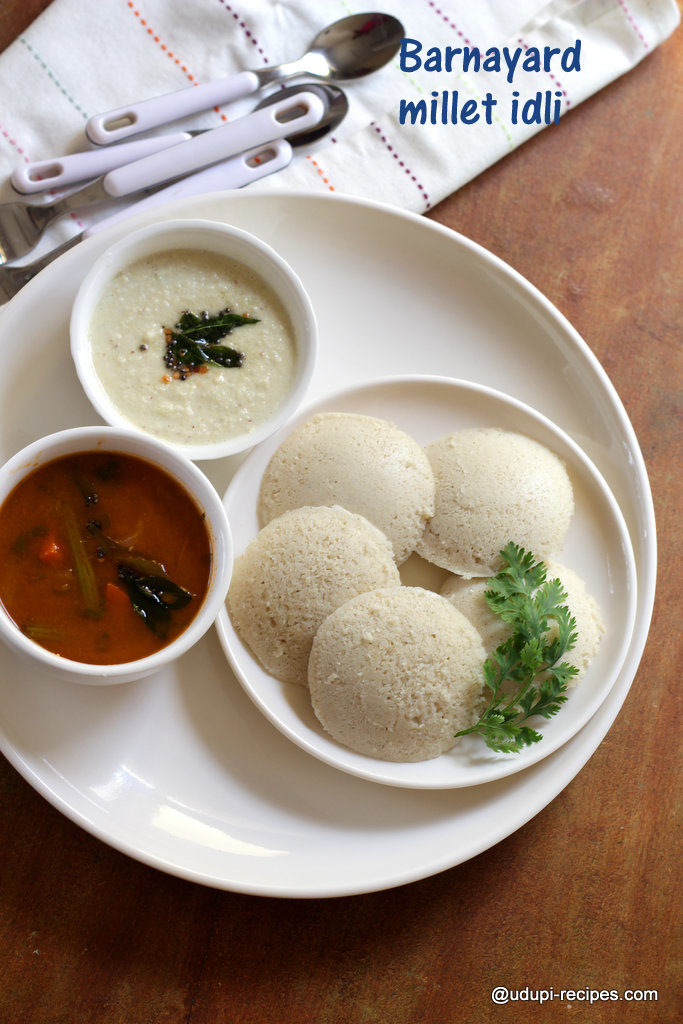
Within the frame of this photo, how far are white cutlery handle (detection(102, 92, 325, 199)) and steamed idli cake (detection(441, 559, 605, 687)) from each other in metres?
1.47

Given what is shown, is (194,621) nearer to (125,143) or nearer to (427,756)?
(427,756)

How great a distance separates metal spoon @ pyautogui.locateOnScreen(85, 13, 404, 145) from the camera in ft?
8.36

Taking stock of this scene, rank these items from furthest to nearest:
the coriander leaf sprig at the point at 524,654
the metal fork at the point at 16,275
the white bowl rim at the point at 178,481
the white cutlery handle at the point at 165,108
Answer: the white cutlery handle at the point at 165,108 → the metal fork at the point at 16,275 → the coriander leaf sprig at the point at 524,654 → the white bowl rim at the point at 178,481

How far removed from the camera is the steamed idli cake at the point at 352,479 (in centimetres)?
228

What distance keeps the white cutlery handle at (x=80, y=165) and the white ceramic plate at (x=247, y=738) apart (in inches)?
13.6

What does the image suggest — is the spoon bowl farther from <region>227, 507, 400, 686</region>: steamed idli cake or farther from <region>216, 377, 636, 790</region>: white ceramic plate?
<region>227, 507, 400, 686</region>: steamed idli cake

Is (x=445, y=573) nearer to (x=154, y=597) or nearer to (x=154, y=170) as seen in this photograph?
(x=154, y=597)

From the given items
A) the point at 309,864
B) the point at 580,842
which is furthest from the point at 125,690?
the point at 580,842

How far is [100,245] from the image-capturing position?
2293 mm

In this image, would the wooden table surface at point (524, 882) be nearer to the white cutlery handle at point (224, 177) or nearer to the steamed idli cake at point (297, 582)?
the white cutlery handle at point (224, 177)

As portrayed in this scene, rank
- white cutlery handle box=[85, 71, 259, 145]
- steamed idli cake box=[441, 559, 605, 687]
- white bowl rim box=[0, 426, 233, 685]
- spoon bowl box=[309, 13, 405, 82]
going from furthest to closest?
spoon bowl box=[309, 13, 405, 82] < white cutlery handle box=[85, 71, 259, 145] < steamed idli cake box=[441, 559, 605, 687] < white bowl rim box=[0, 426, 233, 685]

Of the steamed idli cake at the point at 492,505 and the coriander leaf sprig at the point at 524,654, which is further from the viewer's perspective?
the steamed idli cake at the point at 492,505

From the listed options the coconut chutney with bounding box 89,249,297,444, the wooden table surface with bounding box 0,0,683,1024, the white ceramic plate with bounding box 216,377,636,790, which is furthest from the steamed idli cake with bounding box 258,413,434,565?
the wooden table surface with bounding box 0,0,683,1024

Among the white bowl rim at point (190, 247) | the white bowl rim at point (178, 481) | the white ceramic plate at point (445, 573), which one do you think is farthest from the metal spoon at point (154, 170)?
the white ceramic plate at point (445, 573)
